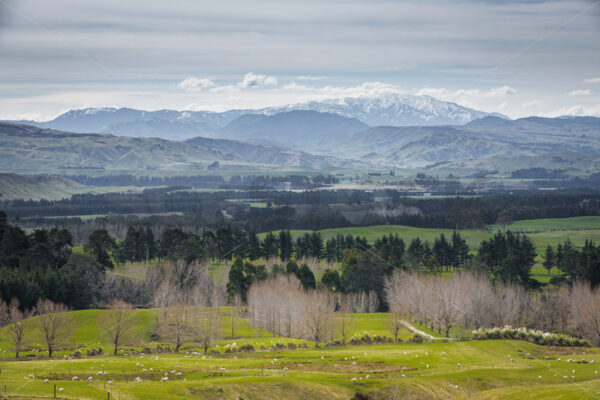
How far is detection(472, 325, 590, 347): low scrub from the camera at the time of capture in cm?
7806

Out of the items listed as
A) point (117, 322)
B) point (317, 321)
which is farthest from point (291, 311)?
point (117, 322)

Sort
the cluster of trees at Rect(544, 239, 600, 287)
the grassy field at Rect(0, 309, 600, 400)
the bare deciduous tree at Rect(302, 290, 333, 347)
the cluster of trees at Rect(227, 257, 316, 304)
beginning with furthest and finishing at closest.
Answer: the cluster of trees at Rect(227, 257, 316, 304)
the cluster of trees at Rect(544, 239, 600, 287)
the bare deciduous tree at Rect(302, 290, 333, 347)
the grassy field at Rect(0, 309, 600, 400)

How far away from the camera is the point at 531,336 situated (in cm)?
8025

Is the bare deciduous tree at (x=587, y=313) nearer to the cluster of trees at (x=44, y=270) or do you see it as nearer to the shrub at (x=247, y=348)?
the shrub at (x=247, y=348)

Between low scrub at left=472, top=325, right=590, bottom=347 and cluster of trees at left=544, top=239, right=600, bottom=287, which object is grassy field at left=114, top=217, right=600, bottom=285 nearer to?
cluster of trees at left=544, top=239, right=600, bottom=287

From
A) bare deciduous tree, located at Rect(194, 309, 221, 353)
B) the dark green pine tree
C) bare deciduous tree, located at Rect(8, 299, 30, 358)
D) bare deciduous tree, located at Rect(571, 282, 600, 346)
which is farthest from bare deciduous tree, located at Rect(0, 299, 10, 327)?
the dark green pine tree

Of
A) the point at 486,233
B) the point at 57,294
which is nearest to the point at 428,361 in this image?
the point at 57,294

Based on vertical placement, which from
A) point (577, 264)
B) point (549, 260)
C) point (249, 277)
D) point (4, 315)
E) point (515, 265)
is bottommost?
point (4, 315)

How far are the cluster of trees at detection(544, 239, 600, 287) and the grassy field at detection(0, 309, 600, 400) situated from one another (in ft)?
120

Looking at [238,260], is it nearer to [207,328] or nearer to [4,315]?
[207,328]

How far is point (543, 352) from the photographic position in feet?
235

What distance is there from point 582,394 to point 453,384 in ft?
38.6

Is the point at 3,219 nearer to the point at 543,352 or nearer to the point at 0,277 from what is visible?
the point at 0,277

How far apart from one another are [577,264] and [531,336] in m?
42.6
